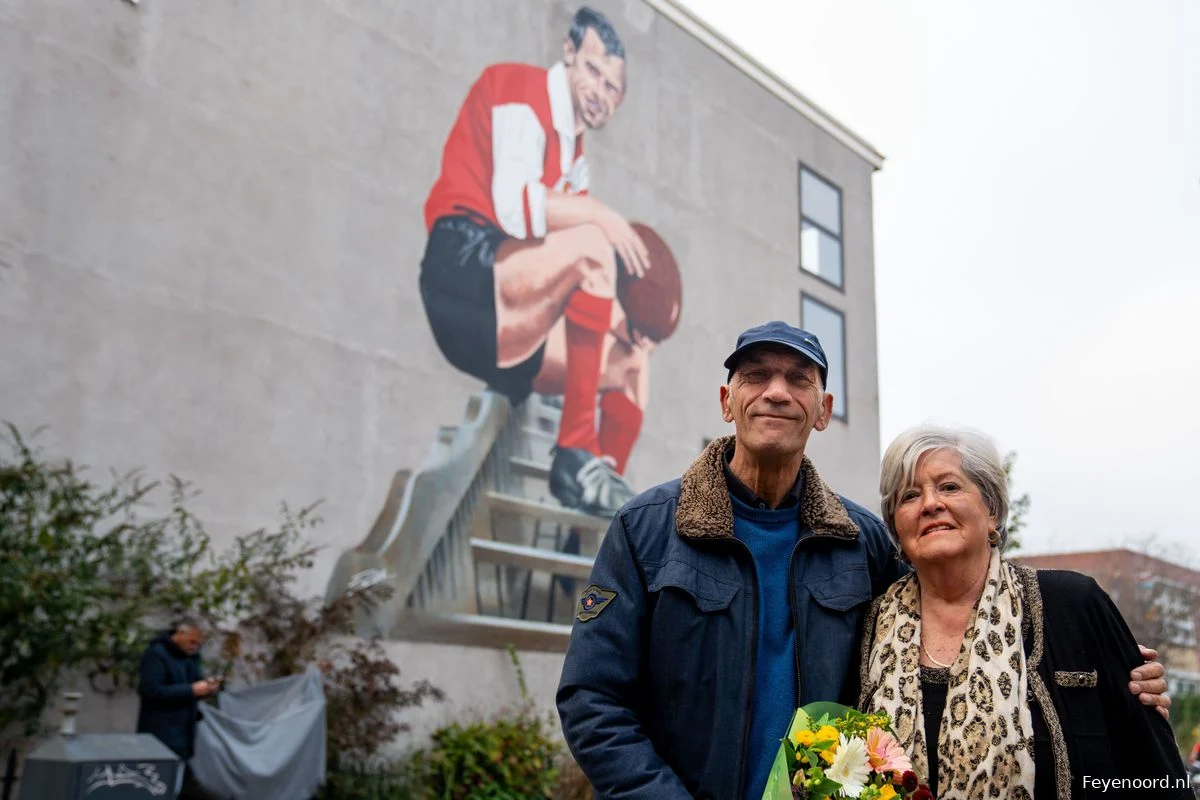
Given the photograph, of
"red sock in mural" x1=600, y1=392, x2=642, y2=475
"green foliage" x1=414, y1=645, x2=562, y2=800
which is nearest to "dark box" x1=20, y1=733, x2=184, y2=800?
"green foliage" x1=414, y1=645, x2=562, y2=800

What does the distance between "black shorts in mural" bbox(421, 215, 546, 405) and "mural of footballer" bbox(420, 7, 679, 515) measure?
0.01m

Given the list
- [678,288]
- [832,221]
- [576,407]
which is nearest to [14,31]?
[576,407]

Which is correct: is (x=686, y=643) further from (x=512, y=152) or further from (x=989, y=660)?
(x=512, y=152)

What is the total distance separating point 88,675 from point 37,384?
2.45m

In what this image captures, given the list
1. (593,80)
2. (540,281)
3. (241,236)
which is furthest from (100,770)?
(593,80)

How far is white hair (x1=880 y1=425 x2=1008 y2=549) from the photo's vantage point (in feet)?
10.1

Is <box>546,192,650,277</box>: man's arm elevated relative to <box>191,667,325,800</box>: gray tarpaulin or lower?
elevated

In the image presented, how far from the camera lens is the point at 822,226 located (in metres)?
21.0

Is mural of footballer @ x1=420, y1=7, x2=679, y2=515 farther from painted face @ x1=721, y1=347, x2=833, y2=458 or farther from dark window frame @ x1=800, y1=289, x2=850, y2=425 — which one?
painted face @ x1=721, y1=347, x2=833, y2=458

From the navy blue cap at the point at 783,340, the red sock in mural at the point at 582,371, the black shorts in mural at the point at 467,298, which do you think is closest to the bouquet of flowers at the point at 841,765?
the navy blue cap at the point at 783,340

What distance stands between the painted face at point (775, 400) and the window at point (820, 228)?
17275 millimetres

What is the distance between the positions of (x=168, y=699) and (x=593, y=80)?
34.4ft

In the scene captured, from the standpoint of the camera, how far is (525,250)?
14664mm

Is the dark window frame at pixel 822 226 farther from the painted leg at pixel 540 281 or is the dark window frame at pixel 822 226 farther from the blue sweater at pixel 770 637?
the blue sweater at pixel 770 637
